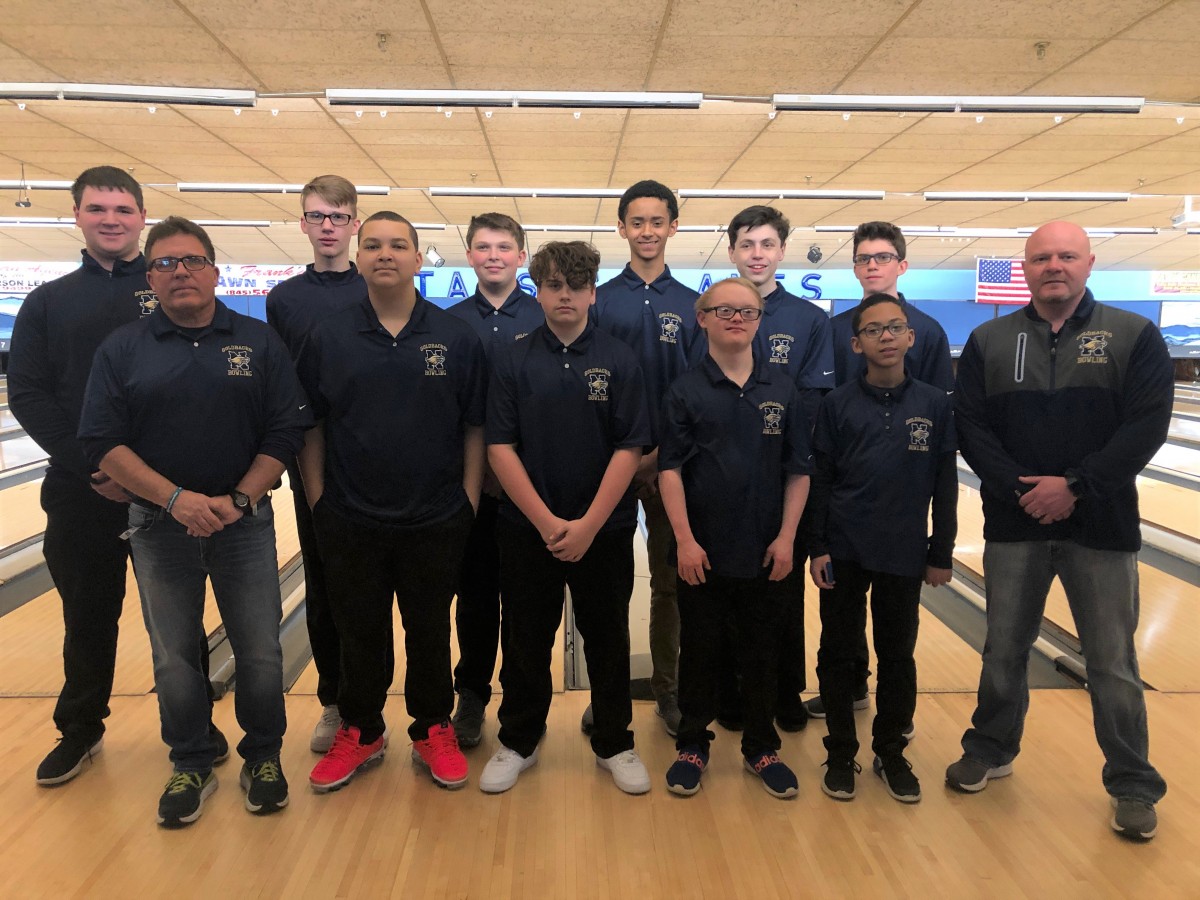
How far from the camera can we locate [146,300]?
2168mm

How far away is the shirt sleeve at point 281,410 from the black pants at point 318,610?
0.28m

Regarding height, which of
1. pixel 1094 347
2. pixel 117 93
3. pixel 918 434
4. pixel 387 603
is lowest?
pixel 387 603

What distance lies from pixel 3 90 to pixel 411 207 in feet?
15.1

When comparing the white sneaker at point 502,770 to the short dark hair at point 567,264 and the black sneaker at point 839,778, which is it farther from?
the short dark hair at point 567,264

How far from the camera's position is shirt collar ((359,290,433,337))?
2.03 meters

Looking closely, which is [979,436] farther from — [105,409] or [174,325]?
[105,409]

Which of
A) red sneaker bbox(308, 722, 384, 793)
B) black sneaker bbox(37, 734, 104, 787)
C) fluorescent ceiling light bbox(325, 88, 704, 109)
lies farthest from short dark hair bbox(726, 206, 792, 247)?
fluorescent ceiling light bbox(325, 88, 704, 109)

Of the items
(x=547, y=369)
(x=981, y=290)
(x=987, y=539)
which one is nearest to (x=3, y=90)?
(x=547, y=369)

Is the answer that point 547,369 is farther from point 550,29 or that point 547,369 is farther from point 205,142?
point 205,142

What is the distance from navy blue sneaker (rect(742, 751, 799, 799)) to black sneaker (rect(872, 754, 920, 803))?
0.81 feet

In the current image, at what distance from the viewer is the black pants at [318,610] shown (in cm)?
230

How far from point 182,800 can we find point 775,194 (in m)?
7.71

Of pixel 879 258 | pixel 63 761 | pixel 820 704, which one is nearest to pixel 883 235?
pixel 879 258

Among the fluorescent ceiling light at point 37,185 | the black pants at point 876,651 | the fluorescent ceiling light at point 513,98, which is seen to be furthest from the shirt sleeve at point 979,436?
the fluorescent ceiling light at point 37,185
